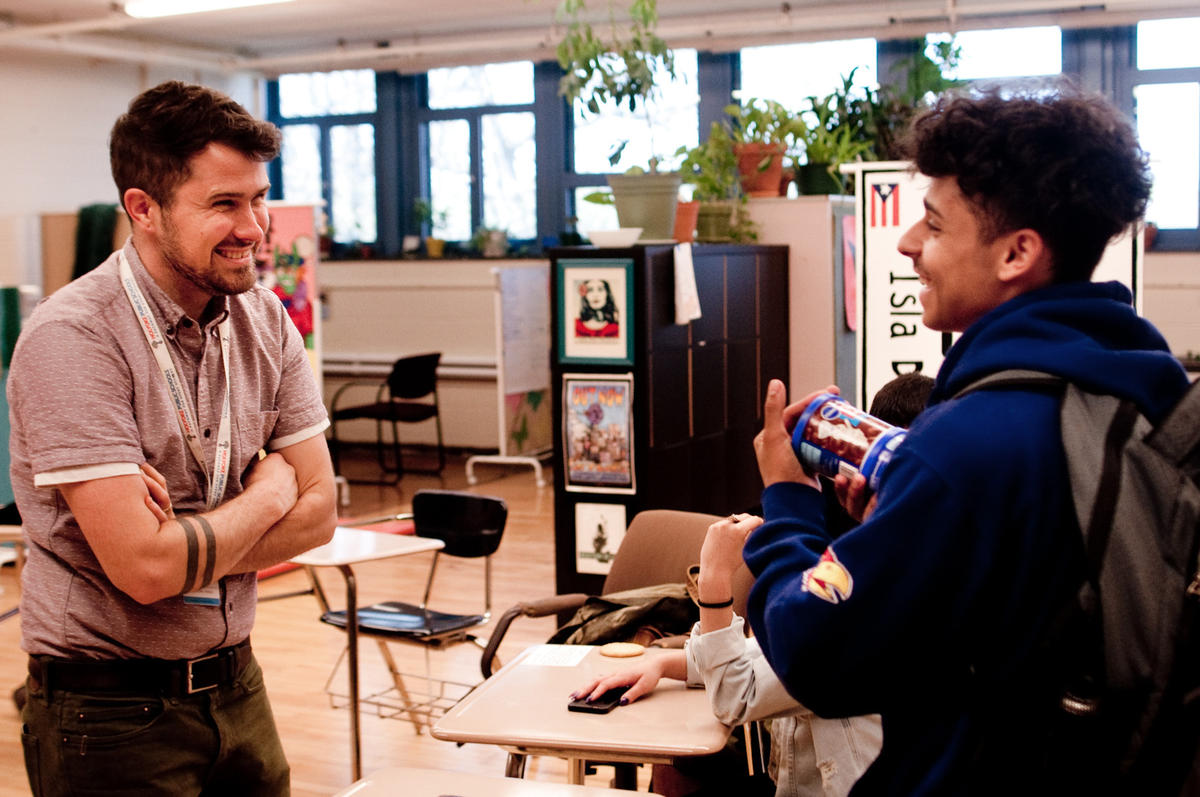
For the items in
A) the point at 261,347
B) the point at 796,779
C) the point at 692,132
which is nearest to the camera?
the point at 261,347

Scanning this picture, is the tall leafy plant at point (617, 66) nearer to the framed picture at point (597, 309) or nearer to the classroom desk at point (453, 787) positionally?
the framed picture at point (597, 309)

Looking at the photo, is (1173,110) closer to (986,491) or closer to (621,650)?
(621,650)

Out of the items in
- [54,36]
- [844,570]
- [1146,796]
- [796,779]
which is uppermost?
[54,36]

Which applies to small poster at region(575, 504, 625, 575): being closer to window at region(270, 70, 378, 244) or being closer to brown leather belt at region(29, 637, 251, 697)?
brown leather belt at region(29, 637, 251, 697)

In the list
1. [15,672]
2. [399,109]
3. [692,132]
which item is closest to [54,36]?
[399,109]

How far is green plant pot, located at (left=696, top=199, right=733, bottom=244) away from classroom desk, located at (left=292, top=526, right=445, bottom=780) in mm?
2958

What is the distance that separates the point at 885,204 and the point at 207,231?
246 centimetres

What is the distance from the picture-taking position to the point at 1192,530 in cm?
101

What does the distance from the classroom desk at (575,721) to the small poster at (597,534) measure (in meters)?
2.80

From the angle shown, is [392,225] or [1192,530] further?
[392,225]

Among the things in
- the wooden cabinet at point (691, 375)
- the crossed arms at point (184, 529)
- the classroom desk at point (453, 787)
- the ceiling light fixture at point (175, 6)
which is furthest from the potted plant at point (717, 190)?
the classroom desk at point (453, 787)

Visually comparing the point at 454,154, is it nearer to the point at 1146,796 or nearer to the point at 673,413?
the point at 673,413

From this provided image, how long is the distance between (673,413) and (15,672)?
120 inches

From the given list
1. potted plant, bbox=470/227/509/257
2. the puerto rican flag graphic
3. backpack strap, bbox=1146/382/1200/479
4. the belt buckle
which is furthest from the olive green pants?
potted plant, bbox=470/227/509/257
